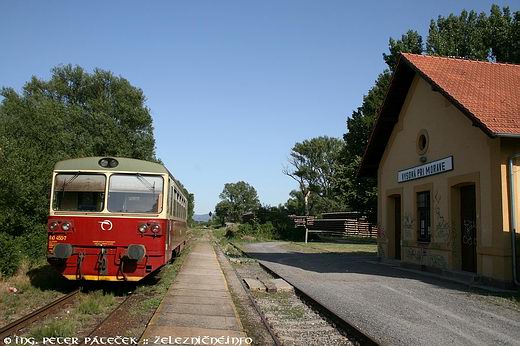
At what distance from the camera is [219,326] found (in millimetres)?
7930

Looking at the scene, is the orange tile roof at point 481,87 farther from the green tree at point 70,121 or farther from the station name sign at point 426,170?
the green tree at point 70,121

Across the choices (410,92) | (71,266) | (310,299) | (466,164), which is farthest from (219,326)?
(410,92)

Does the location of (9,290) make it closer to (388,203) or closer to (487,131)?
(487,131)

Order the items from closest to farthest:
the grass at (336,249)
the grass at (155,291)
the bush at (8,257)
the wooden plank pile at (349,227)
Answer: the grass at (155,291)
the bush at (8,257)
the grass at (336,249)
the wooden plank pile at (349,227)

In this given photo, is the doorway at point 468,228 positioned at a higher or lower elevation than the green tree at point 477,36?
lower

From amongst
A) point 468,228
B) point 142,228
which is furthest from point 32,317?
point 468,228

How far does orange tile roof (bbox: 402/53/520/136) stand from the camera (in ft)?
42.9

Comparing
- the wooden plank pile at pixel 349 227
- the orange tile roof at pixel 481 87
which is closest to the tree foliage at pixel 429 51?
the wooden plank pile at pixel 349 227

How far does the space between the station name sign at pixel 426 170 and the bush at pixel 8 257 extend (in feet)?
41.9

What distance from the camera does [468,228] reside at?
591 inches

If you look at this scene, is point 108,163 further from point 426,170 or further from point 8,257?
point 426,170

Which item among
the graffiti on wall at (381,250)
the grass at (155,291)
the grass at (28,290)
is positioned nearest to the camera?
the grass at (28,290)

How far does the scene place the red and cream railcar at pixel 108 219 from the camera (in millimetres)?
10625

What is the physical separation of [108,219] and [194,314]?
10.9 ft
